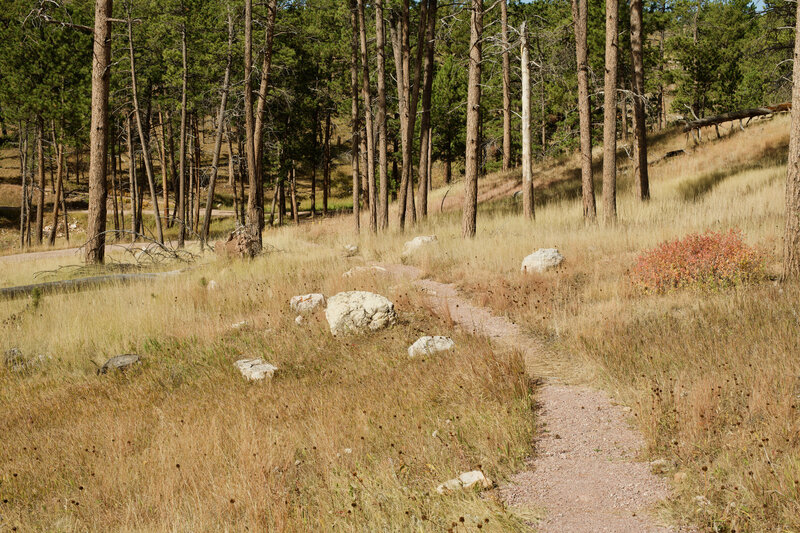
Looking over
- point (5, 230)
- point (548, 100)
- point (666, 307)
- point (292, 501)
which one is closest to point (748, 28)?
point (548, 100)

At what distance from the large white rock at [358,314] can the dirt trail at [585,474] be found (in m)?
2.91

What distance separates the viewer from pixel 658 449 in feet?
13.6

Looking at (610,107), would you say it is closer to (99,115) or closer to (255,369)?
(255,369)

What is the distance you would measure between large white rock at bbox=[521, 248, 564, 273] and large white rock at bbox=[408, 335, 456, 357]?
3688mm

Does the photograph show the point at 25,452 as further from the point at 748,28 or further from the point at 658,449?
the point at 748,28

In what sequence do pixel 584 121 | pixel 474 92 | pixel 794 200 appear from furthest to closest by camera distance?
pixel 584 121, pixel 474 92, pixel 794 200

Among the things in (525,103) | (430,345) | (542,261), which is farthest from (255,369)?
(525,103)

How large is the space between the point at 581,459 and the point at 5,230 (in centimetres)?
4692

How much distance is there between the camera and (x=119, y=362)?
7.61m

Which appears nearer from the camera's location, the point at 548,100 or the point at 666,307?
the point at 666,307

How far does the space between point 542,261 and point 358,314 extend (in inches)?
154

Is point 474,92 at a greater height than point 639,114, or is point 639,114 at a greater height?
point 474,92

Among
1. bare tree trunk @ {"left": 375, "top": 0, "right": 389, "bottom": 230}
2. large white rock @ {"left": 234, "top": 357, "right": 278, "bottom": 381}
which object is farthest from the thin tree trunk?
large white rock @ {"left": 234, "top": 357, "right": 278, "bottom": 381}

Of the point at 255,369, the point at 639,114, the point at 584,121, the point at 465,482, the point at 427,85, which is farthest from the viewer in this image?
the point at 427,85
